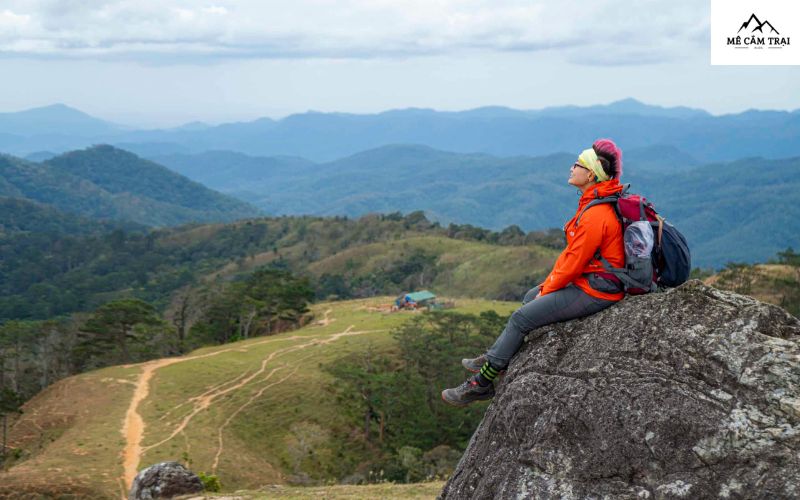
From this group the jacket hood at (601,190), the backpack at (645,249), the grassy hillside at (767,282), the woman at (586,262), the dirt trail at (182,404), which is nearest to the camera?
the backpack at (645,249)

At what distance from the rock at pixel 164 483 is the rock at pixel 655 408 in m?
13.8

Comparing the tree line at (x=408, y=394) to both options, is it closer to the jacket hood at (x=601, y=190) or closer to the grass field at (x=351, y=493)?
the grass field at (x=351, y=493)

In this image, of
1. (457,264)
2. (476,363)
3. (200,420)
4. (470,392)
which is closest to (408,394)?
(200,420)

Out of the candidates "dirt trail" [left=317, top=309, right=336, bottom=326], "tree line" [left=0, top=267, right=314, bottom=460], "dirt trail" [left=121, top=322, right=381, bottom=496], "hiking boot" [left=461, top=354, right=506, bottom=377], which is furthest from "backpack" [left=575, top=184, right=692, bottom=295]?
"tree line" [left=0, top=267, right=314, bottom=460]

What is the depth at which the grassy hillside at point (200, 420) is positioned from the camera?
3450 cm

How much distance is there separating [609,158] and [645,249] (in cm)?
150

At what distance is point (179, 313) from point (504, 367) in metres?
88.1

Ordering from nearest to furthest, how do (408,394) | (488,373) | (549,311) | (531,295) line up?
1. (549,311)
2. (488,373)
3. (531,295)
4. (408,394)

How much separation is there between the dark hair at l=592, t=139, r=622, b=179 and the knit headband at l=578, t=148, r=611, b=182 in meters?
0.07

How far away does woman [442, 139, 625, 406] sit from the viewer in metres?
9.14

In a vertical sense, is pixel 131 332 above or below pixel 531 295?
below

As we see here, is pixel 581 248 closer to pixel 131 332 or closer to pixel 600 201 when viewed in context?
pixel 600 201

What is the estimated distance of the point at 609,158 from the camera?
9594 mm

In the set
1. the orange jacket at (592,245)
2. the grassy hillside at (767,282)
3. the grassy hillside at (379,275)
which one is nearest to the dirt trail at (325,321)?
the grassy hillside at (767,282)
